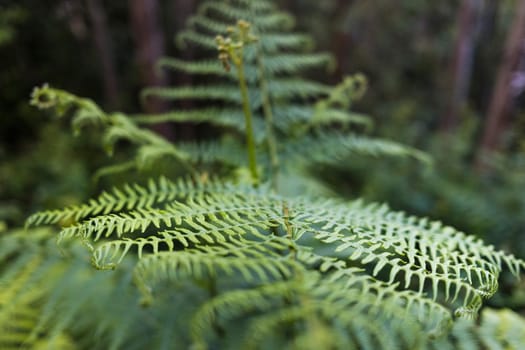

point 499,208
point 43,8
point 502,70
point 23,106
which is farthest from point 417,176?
point 43,8

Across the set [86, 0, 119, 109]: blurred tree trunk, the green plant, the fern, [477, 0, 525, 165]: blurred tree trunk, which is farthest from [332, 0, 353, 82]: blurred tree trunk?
the fern

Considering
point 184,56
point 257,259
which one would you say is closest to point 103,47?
point 184,56

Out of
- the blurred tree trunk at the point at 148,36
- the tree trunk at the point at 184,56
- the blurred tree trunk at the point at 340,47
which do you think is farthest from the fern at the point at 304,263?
the tree trunk at the point at 184,56

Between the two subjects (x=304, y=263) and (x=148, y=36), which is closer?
(x=304, y=263)

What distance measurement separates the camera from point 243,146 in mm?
1563

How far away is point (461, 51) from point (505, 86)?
6.50 ft

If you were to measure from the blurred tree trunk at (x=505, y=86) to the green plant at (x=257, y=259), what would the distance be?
3471 millimetres

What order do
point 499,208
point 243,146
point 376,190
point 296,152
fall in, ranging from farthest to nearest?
point 376,190
point 499,208
point 243,146
point 296,152

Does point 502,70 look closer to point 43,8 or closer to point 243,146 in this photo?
point 243,146

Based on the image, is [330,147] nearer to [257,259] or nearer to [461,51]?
[257,259]

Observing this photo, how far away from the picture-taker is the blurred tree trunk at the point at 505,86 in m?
3.96

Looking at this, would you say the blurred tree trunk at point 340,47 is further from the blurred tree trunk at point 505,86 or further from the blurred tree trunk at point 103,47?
the blurred tree trunk at point 103,47

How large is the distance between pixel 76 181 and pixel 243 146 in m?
3.44

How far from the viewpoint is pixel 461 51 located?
5.88 metres
